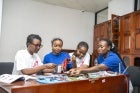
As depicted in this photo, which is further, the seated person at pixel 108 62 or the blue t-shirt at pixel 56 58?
the blue t-shirt at pixel 56 58

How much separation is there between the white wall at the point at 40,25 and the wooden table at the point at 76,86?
3.59 metres

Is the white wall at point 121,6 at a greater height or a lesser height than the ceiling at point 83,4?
lesser

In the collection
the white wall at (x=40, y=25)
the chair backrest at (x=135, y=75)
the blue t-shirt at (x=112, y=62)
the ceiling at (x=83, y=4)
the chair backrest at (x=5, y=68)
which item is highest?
the ceiling at (x=83, y=4)

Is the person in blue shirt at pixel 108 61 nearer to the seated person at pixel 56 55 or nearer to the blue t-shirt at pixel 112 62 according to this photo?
the blue t-shirt at pixel 112 62

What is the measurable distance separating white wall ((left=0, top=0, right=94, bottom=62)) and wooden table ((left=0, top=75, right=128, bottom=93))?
3.59m

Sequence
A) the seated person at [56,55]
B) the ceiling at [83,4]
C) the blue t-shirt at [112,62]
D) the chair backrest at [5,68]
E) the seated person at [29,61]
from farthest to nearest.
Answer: the ceiling at [83,4] < the chair backrest at [5,68] < the seated person at [56,55] < the blue t-shirt at [112,62] < the seated person at [29,61]

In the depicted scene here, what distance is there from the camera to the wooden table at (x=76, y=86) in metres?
1.20

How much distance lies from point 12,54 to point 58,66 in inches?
125

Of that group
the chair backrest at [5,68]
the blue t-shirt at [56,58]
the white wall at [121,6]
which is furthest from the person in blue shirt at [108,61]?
the white wall at [121,6]

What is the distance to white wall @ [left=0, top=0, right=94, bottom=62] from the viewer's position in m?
4.77

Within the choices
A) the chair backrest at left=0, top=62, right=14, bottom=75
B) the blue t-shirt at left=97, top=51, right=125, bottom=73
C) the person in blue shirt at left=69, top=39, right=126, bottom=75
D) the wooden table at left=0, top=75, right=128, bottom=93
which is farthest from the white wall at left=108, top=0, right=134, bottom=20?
the chair backrest at left=0, top=62, right=14, bottom=75

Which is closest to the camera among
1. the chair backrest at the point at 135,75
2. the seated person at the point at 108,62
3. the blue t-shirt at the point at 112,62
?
the seated person at the point at 108,62

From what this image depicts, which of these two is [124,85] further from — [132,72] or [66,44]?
[66,44]

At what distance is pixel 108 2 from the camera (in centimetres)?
497
